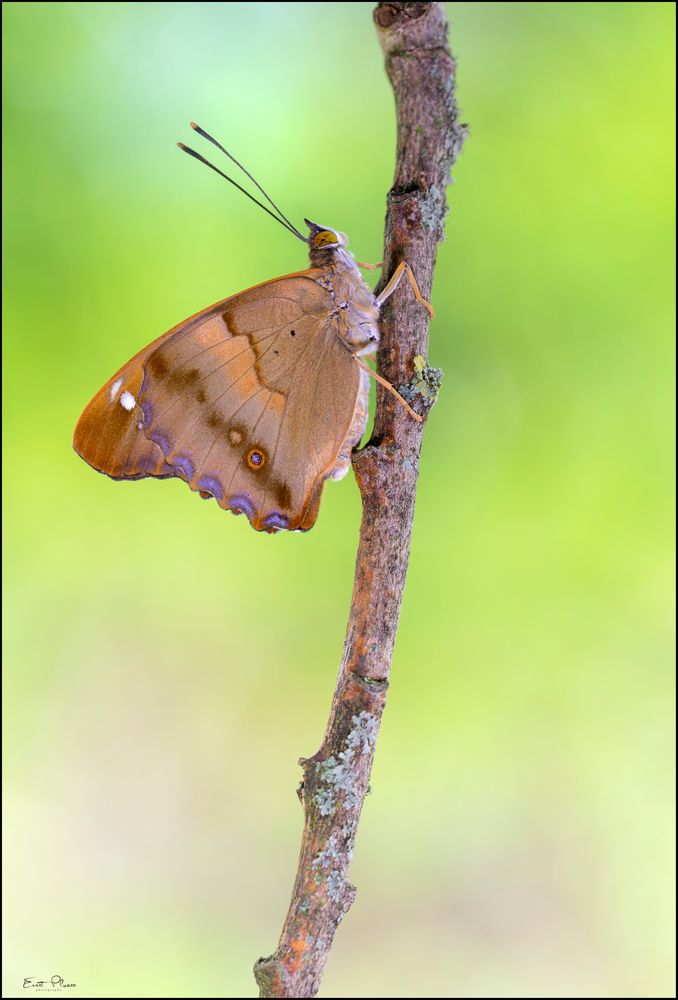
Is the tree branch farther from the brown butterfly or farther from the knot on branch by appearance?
the brown butterfly

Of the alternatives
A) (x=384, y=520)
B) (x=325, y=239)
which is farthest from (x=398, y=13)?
(x=384, y=520)

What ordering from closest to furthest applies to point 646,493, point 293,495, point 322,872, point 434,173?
point 322,872 < point 434,173 < point 293,495 < point 646,493

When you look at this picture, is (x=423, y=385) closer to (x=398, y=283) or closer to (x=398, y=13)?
(x=398, y=283)

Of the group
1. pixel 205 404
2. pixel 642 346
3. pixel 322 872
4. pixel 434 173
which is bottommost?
pixel 322 872

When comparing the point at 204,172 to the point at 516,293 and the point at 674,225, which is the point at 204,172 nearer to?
the point at 516,293

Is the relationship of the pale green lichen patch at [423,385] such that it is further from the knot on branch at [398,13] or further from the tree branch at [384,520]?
the knot on branch at [398,13]

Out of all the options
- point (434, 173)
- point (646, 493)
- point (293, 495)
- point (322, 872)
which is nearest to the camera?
point (322, 872)

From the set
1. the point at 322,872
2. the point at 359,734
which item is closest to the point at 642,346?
the point at 359,734
